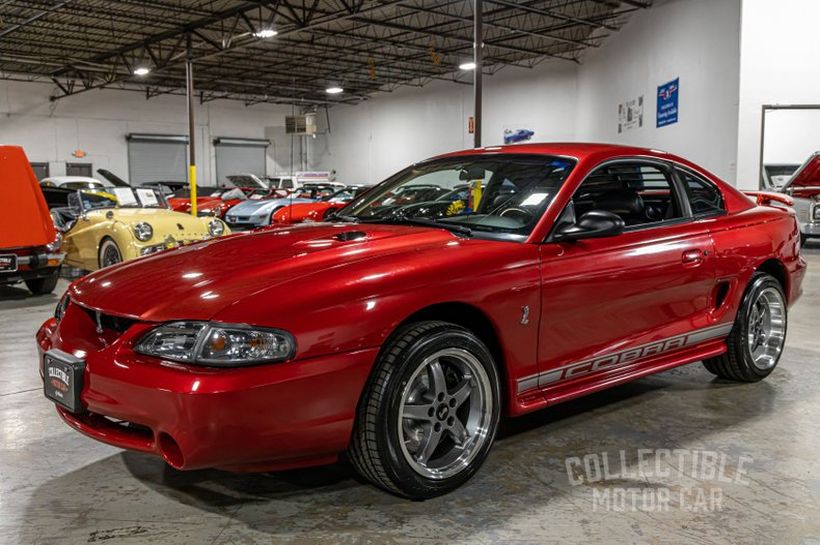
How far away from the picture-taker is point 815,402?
3850 millimetres

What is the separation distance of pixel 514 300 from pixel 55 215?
885 cm

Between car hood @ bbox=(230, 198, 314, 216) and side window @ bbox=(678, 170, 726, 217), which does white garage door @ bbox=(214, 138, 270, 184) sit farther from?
side window @ bbox=(678, 170, 726, 217)

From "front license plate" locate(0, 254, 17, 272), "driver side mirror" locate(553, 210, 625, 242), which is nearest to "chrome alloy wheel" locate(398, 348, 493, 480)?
"driver side mirror" locate(553, 210, 625, 242)

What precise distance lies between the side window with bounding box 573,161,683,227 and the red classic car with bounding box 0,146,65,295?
602cm

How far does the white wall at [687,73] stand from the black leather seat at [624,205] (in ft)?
34.2

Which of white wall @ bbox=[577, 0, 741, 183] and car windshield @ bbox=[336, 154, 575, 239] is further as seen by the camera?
white wall @ bbox=[577, 0, 741, 183]

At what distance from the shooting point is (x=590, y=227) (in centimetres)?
291

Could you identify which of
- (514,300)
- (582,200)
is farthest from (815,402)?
(514,300)

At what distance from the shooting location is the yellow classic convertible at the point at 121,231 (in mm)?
8188

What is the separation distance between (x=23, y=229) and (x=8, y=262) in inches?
14.9

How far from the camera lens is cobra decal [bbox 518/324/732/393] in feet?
9.57

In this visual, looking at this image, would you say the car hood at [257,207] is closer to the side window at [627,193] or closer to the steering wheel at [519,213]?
the side window at [627,193]

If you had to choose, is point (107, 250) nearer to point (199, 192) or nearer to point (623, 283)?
point (623, 283)

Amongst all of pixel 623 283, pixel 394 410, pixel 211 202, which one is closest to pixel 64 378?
pixel 394 410
